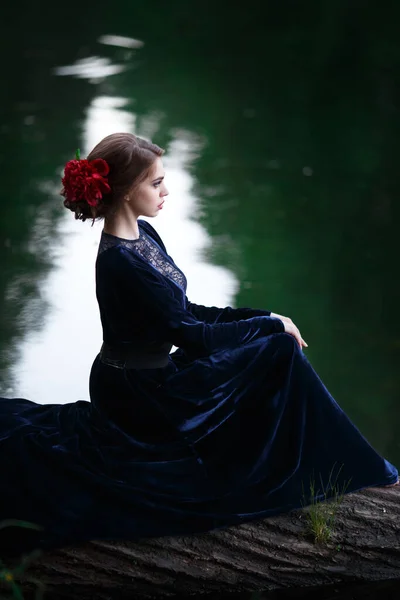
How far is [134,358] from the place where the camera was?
2396mm

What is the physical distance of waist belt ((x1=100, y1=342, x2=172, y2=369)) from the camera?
239 centimetres

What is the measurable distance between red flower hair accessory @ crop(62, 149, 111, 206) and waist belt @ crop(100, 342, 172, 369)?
0.36 meters

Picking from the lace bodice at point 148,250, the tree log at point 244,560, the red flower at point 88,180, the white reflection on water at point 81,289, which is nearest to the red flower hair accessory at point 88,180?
the red flower at point 88,180

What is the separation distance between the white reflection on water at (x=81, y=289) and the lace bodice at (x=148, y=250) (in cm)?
102

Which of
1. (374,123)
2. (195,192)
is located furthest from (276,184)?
(374,123)

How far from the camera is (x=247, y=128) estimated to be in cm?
557

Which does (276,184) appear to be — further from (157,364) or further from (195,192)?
(157,364)

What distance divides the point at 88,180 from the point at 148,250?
0.24m

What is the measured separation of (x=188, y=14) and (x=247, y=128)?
2.21 meters

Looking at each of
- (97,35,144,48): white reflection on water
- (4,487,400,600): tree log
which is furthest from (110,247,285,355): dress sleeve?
(97,35,144,48): white reflection on water

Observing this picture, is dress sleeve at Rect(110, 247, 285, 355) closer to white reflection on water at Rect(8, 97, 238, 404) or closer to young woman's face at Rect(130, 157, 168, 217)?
young woman's face at Rect(130, 157, 168, 217)

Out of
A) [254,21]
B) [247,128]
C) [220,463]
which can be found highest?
[254,21]

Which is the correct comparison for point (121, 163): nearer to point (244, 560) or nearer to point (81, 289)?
point (244, 560)

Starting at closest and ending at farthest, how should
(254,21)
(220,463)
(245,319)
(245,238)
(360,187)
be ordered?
(220,463) → (245,319) → (245,238) → (360,187) → (254,21)
